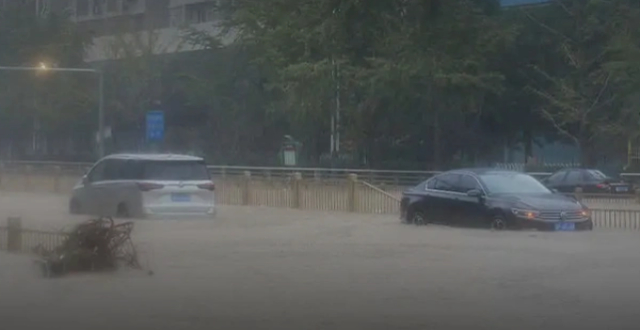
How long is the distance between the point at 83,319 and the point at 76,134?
53.9 ft

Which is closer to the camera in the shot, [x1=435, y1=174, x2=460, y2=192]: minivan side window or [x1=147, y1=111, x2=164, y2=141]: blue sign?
[x1=435, y1=174, x2=460, y2=192]: minivan side window

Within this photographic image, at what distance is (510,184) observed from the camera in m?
24.1

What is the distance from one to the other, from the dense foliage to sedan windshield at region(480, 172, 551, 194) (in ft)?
11.4

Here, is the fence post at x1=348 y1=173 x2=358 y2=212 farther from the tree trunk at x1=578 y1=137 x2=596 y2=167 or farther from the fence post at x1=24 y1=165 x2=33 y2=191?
the fence post at x1=24 y1=165 x2=33 y2=191

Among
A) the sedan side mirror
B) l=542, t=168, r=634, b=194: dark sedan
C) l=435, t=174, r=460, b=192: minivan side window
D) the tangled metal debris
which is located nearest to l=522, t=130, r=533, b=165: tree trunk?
l=542, t=168, r=634, b=194: dark sedan

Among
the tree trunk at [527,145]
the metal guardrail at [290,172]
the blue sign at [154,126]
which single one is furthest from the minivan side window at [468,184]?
the blue sign at [154,126]

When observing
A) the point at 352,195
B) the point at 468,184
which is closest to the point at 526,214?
the point at 468,184

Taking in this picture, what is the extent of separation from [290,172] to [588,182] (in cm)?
891

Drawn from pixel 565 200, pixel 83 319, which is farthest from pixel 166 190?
pixel 83 319

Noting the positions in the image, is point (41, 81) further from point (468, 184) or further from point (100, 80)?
point (468, 184)

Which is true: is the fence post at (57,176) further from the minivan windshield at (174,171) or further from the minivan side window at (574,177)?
the minivan side window at (574,177)

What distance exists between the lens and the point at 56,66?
2742cm

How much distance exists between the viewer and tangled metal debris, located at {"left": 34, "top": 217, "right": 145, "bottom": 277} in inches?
610

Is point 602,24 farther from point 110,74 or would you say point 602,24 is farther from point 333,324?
point 333,324
